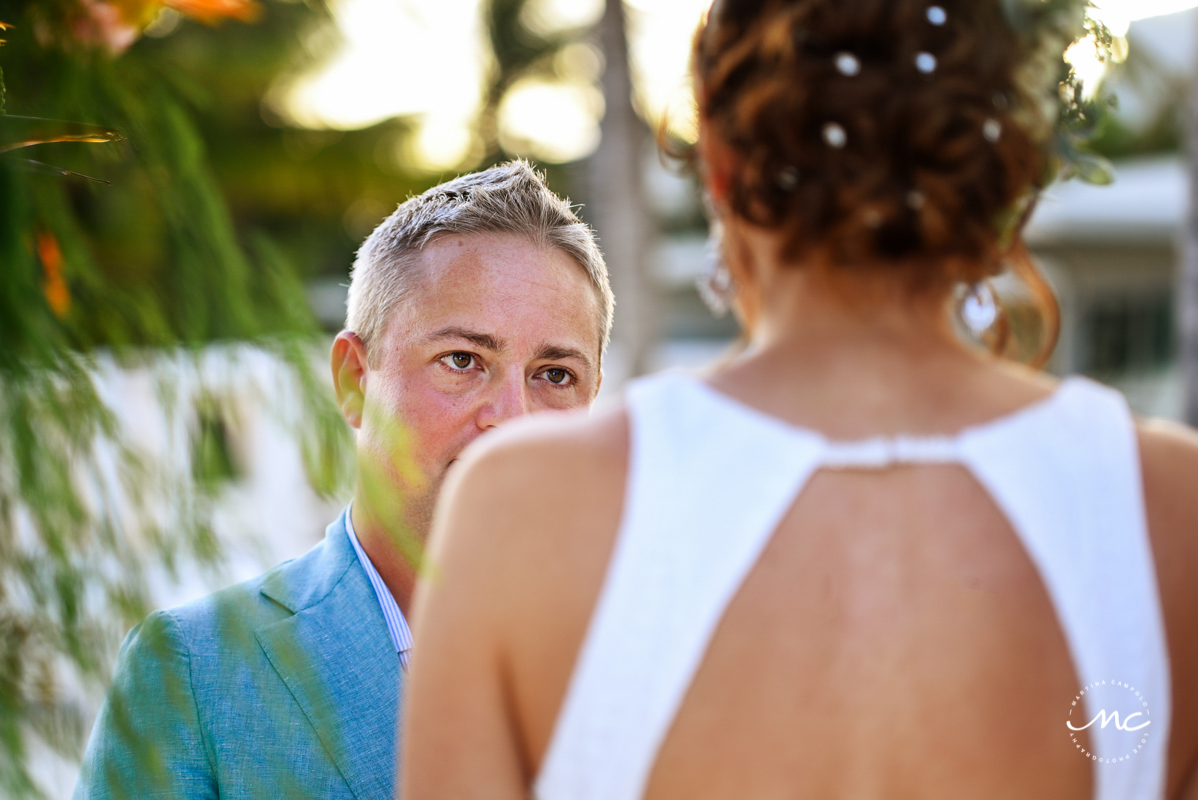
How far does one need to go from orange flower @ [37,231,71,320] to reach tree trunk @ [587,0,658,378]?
8.76m

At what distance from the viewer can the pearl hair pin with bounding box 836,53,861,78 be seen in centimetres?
98

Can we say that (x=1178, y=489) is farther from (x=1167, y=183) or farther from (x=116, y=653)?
(x=1167, y=183)

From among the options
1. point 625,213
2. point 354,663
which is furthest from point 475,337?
point 625,213

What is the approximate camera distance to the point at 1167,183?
1251 cm

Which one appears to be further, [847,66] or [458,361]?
[458,361]

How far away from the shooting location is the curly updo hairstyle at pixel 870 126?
975mm

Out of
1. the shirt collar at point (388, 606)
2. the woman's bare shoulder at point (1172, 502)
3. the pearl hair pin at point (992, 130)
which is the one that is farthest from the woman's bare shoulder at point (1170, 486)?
the shirt collar at point (388, 606)

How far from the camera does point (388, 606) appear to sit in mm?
1827

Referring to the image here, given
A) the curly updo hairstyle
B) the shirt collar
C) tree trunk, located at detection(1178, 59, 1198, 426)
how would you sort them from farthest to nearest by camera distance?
1. tree trunk, located at detection(1178, 59, 1198, 426)
2. the shirt collar
3. the curly updo hairstyle

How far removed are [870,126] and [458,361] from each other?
1105mm

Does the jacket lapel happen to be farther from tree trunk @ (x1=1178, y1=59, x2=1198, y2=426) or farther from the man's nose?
tree trunk @ (x1=1178, y1=59, x2=1198, y2=426)

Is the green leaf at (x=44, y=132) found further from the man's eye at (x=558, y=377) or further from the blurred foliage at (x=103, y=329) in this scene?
the man's eye at (x=558, y=377)

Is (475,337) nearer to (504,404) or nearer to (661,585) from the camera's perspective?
(504,404)

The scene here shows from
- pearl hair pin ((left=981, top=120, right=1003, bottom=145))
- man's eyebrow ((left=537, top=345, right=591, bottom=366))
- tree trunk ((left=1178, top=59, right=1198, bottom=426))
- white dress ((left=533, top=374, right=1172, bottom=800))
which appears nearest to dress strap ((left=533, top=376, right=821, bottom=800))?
white dress ((left=533, top=374, right=1172, bottom=800))
